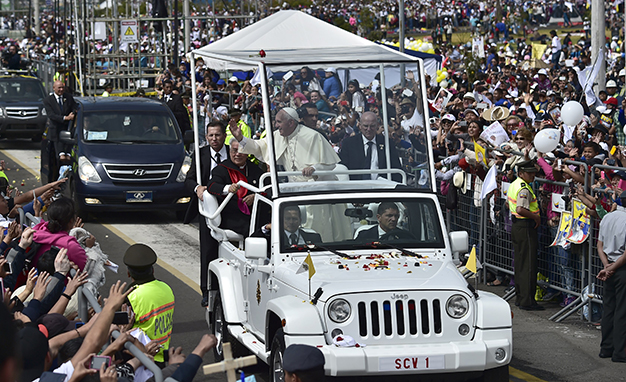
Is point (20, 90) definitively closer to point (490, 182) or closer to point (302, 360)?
Answer: point (490, 182)

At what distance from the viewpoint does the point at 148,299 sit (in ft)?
20.4

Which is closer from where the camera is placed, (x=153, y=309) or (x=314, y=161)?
(x=153, y=309)

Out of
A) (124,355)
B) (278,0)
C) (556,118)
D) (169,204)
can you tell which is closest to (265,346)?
(124,355)

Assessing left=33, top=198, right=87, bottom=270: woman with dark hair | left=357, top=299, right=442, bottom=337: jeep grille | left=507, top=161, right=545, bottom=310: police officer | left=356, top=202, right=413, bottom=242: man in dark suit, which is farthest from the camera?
left=507, top=161, right=545, bottom=310: police officer

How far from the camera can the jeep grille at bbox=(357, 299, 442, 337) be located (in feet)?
21.9

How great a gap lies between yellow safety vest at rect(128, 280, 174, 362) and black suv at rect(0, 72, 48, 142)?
1924cm

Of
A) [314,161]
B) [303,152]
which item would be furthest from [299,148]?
[314,161]

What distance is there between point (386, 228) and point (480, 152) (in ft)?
16.5

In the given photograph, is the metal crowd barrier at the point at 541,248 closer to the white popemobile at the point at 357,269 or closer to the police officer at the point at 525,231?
the police officer at the point at 525,231

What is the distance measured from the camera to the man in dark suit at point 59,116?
56.2 feet

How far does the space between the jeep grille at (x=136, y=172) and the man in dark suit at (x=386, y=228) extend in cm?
829

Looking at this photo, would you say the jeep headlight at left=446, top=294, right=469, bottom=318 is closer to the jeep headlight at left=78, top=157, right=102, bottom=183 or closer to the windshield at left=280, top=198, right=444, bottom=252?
the windshield at left=280, top=198, right=444, bottom=252

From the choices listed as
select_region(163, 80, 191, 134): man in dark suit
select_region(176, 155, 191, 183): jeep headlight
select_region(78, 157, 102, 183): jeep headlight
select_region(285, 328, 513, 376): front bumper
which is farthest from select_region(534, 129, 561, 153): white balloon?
select_region(163, 80, 191, 134): man in dark suit

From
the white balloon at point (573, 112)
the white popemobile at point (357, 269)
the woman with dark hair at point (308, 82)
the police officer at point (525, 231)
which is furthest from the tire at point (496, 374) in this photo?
the white balloon at point (573, 112)
